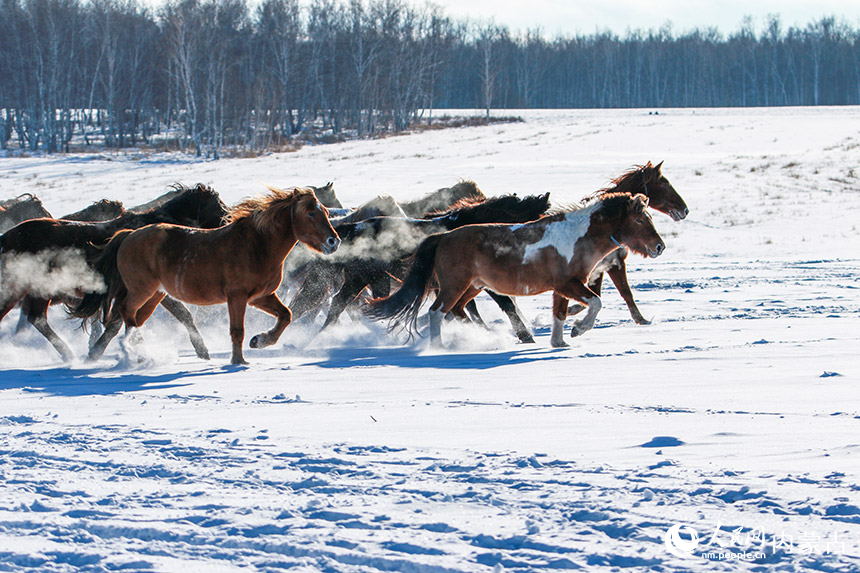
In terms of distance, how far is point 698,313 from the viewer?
11.4 meters

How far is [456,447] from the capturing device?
538 cm

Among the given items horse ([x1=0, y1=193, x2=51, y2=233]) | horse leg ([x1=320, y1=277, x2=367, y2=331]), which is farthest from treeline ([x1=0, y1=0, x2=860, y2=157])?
horse leg ([x1=320, y1=277, x2=367, y2=331])

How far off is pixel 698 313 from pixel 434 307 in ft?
10.4

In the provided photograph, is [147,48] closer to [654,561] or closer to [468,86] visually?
[468,86]

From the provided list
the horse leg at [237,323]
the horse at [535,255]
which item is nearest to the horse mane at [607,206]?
the horse at [535,255]

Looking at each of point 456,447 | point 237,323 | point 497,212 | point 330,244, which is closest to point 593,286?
point 497,212

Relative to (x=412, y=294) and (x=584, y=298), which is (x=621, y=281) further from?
(x=412, y=294)

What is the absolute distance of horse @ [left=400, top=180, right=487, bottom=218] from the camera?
510 inches

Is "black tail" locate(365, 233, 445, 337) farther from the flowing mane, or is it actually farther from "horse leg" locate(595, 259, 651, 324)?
"horse leg" locate(595, 259, 651, 324)

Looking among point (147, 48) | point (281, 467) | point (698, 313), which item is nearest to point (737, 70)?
point (147, 48)

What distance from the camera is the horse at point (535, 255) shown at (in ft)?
31.2

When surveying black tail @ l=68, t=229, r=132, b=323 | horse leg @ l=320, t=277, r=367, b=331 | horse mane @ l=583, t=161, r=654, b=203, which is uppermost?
horse mane @ l=583, t=161, r=654, b=203

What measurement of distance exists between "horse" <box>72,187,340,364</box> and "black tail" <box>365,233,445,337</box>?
3.78 ft

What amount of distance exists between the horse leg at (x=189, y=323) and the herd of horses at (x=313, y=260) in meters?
0.01
